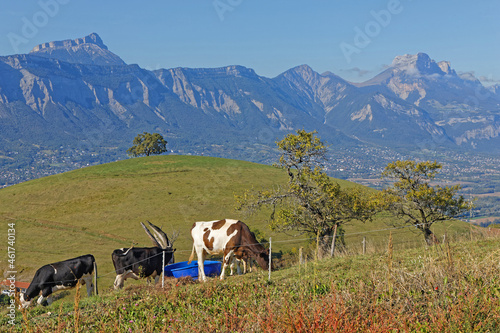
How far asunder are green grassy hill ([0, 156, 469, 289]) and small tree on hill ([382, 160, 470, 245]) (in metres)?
4.18

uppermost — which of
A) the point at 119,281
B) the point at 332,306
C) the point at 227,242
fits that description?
the point at 332,306

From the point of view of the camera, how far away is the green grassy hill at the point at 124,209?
4231 cm

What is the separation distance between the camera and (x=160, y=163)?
83.1 m

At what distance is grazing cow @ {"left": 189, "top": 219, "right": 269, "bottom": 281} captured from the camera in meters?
22.4

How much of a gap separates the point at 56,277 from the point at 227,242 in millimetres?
8683

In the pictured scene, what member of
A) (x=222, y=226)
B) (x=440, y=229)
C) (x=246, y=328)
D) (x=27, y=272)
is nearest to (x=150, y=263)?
(x=222, y=226)

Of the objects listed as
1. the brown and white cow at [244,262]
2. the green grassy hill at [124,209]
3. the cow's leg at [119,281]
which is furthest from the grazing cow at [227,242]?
the green grassy hill at [124,209]

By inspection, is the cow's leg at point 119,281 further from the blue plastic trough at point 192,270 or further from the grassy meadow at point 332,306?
the grassy meadow at point 332,306

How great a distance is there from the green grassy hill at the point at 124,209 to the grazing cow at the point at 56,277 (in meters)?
7.96

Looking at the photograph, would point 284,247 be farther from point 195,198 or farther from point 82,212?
point 82,212

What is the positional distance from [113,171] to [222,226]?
57.9 metres

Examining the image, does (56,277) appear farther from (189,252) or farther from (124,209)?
(124,209)

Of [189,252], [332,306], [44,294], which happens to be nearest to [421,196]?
[189,252]

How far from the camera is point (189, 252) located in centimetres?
4041
